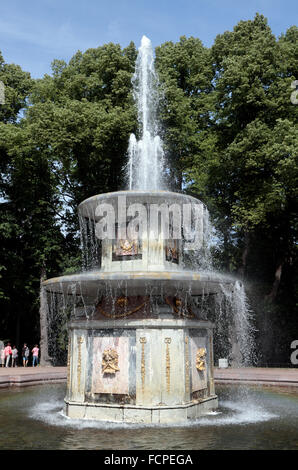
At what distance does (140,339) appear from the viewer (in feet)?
36.4

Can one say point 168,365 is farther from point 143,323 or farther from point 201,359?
point 201,359

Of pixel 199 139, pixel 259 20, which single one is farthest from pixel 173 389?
pixel 259 20

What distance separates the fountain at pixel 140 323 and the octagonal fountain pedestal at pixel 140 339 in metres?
0.02

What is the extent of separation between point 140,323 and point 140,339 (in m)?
0.38

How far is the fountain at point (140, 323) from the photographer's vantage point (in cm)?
1088

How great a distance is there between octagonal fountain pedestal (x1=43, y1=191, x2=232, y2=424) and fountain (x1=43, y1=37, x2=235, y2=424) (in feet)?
0.08

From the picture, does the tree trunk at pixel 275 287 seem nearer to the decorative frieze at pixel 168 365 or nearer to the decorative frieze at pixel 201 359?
the decorative frieze at pixel 201 359

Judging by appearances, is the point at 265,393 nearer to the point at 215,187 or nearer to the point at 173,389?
the point at 173,389

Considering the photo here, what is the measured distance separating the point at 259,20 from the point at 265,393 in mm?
24065

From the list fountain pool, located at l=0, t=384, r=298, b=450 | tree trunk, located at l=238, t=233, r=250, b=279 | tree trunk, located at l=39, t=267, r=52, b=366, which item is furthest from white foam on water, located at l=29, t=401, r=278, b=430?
tree trunk, located at l=238, t=233, r=250, b=279

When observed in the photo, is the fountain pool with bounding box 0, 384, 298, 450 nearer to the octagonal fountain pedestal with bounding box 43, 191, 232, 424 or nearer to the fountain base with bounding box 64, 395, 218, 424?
the fountain base with bounding box 64, 395, 218, 424

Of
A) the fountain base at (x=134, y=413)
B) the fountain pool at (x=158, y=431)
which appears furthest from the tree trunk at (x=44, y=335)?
the fountain base at (x=134, y=413)

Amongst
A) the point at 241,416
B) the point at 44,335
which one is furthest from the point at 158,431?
the point at 44,335

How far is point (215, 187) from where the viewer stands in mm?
29516
